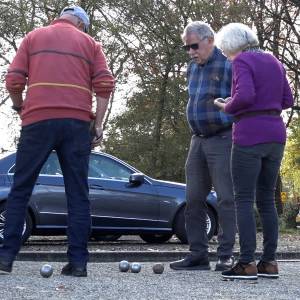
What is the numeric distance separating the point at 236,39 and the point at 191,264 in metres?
1.98

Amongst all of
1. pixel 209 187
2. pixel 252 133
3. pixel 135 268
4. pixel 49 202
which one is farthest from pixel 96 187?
pixel 252 133

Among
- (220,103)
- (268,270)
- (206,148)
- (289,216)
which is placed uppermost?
(220,103)

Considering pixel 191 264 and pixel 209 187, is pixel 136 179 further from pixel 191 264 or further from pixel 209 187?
pixel 191 264

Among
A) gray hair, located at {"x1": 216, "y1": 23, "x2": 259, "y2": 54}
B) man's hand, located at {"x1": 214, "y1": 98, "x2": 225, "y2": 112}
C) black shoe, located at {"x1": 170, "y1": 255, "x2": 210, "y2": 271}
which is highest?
gray hair, located at {"x1": 216, "y1": 23, "x2": 259, "y2": 54}

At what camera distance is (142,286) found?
6070 mm

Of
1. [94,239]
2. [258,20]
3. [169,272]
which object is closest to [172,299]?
[169,272]

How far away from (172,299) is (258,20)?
2220cm

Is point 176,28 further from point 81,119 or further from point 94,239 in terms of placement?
point 81,119

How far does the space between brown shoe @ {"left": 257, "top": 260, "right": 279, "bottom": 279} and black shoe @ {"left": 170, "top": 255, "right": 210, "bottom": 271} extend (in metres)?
0.78

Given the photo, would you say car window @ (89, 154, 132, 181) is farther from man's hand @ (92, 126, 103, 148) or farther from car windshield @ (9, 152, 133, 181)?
man's hand @ (92, 126, 103, 148)

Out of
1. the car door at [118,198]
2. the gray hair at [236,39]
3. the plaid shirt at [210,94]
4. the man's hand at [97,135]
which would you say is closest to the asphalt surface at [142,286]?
the man's hand at [97,135]

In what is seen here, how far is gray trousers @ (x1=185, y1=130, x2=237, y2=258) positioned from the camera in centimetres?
748

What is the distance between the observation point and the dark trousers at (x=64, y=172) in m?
6.69

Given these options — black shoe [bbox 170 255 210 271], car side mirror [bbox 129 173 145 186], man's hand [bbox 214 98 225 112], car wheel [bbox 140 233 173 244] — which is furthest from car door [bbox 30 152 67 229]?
man's hand [bbox 214 98 225 112]
